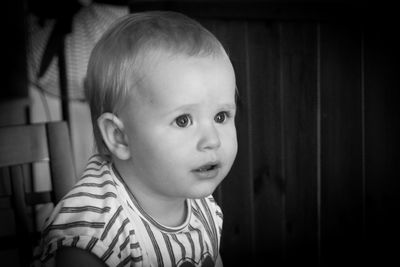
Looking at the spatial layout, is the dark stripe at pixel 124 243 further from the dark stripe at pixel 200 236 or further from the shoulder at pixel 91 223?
the dark stripe at pixel 200 236

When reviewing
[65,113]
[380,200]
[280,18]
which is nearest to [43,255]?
[65,113]

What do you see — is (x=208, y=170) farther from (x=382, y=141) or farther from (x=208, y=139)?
(x=382, y=141)

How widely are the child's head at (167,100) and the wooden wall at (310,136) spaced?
826mm

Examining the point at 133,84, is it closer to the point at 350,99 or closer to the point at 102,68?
the point at 102,68

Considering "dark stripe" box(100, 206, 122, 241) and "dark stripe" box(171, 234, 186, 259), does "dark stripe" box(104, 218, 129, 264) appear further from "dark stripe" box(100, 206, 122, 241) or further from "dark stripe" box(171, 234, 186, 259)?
"dark stripe" box(171, 234, 186, 259)

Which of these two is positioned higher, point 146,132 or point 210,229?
point 146,132

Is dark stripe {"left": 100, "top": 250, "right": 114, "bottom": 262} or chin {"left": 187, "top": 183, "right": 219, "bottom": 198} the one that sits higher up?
chin {"left": 187, "top": 183, "right": 219, "bottom": 198}

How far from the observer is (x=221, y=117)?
76 centimetres

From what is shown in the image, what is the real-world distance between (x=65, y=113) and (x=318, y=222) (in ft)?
3.68

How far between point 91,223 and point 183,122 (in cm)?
23

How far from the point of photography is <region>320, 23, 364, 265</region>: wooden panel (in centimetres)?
169

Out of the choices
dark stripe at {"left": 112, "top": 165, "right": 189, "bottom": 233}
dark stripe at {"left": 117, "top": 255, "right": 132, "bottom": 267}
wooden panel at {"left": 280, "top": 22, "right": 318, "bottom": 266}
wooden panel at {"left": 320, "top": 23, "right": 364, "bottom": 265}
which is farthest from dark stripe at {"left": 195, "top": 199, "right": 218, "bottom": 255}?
wooden panel at {"left": 320, "top": 23, "right": 364, "bottom": 265}

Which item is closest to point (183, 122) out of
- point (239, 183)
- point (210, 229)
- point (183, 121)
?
Answer: point (183, 121)

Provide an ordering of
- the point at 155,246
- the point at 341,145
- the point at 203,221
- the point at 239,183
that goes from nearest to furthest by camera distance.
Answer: the point at 155,246, the point at 203,221, the point at 239,183, the point at 341,145
